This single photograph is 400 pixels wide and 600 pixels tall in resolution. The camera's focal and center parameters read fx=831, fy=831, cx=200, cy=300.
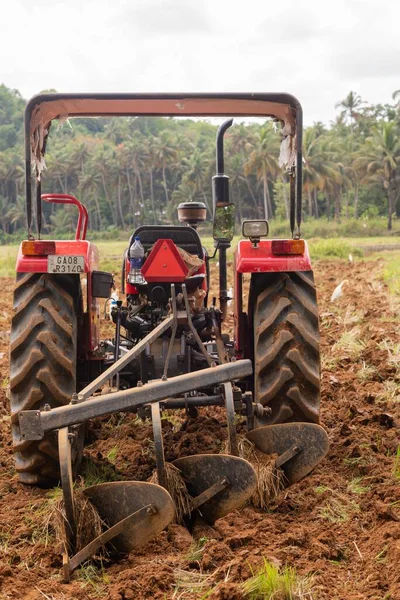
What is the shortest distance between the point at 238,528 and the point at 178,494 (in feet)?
1.07

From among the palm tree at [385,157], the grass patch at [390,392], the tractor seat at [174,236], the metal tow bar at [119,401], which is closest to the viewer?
the metal tow bar at [119,401]

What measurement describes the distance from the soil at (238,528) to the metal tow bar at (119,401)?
1.92ft

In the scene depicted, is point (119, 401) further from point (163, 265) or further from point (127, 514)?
point (163, 265)

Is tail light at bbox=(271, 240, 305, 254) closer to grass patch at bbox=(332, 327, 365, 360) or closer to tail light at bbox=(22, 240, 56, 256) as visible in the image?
tail light at bbox=(22, 240, 56, 256)

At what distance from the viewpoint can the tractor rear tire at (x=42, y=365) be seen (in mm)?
4461

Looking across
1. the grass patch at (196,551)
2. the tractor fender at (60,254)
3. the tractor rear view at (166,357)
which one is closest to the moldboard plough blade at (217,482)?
the tractor rear view at (166,357)

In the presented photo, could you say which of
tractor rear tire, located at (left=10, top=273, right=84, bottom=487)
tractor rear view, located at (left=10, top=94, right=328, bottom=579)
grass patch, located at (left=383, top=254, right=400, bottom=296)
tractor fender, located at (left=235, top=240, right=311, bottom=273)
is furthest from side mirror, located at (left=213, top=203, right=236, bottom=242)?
grass patch, located at (left=383, top=254, right=400, bottom=296)

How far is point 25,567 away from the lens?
143 inches

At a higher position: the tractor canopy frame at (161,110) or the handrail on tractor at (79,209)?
the tractor canopy frame at (161,110)

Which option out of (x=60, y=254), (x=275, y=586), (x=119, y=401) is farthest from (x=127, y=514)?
(x=60, y=254)

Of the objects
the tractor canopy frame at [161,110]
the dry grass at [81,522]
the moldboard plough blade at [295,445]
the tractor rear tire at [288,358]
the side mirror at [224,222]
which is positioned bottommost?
the dry grass at [81,522]

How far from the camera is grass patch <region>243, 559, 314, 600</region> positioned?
3.10 metres

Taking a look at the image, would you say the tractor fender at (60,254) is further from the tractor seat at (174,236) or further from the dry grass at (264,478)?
the dry grass at (264,478)

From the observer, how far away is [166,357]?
4.65m
